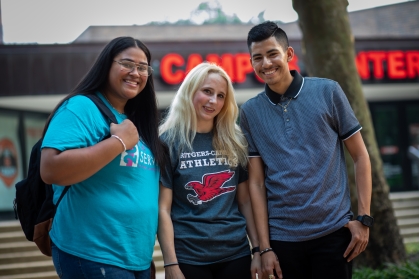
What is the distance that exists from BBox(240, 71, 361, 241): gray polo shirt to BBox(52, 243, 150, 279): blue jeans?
3.51 ft

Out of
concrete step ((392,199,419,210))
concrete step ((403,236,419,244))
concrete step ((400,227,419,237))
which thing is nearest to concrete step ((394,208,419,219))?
concrete step ((392,199,419,210))

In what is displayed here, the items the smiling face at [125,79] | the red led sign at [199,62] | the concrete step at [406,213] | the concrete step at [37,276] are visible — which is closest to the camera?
the smiling face at [125,79]

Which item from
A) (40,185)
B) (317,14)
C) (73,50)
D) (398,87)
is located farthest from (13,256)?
(398,87)

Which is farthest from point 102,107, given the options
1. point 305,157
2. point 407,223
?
point 407,223

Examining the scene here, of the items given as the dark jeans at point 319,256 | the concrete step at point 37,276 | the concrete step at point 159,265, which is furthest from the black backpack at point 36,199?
the concrete step at point 37,276

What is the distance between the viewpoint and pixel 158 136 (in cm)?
321

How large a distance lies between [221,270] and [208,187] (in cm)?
51

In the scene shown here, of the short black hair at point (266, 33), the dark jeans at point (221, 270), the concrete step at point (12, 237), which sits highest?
the short black hair at point (266, 33)

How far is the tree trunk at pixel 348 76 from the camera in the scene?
6324mm

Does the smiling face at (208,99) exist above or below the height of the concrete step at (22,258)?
above

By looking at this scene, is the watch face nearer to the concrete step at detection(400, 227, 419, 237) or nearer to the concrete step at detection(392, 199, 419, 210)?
the concrete step at detection(400, 227, 419, 237)

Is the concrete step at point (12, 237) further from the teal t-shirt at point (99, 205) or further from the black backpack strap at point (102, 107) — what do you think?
the black backpack strap at point (102, 107)

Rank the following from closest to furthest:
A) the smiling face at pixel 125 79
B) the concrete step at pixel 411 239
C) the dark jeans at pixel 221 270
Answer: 1. the smiling face at pixel 125 79
2. the dark jeans at pixel 221 270
3. the concrete step at pixel 411 239

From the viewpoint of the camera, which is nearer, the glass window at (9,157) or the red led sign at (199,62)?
the red led sign at (199,62)
